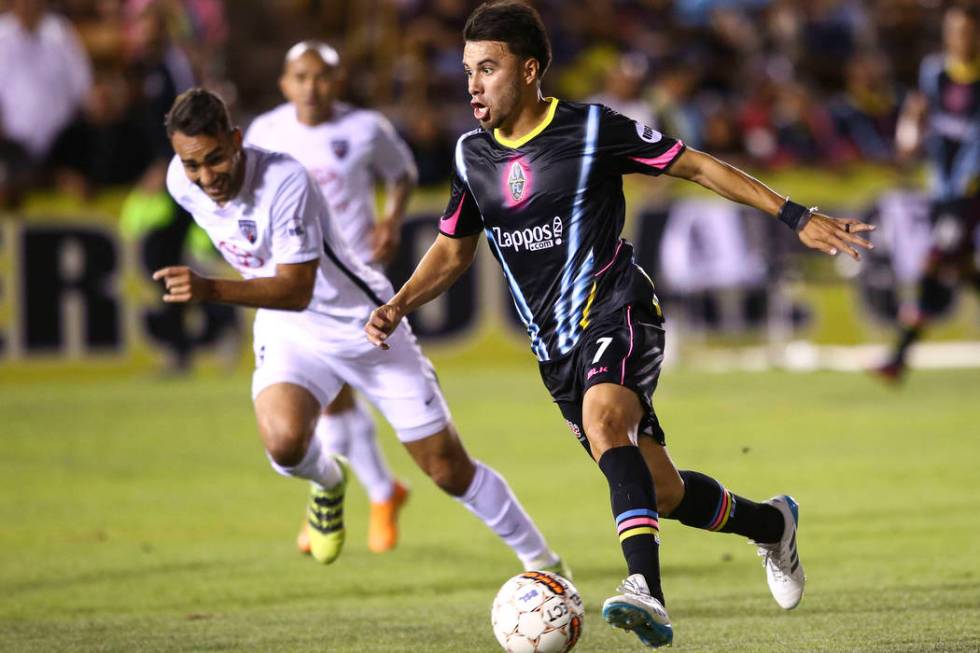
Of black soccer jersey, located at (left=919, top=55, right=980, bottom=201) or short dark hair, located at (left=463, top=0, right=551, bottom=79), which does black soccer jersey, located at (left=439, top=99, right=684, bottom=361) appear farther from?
black soccer jersey, located at (left=919, top=55, right=980, bottom=201)

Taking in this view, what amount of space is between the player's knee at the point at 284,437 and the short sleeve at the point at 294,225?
729 millimetres

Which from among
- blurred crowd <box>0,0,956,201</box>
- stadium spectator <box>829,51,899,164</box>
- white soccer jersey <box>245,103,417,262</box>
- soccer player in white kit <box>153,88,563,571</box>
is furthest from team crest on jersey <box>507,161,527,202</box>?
stadium spectator <box>829,51,899,164</box>

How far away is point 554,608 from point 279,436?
2125 mm

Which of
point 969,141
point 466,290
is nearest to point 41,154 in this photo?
point 466,290

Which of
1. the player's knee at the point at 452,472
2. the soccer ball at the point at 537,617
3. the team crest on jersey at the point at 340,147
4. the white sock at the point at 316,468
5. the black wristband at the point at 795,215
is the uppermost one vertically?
the black wristband at the point at 795,215

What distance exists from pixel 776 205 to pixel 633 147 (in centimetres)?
57

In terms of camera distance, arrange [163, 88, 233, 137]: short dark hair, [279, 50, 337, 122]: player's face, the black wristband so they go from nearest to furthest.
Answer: the black wristband
[163, 88, 233, 137]: short dark hair
[279, 50, 337, 122]: player's face

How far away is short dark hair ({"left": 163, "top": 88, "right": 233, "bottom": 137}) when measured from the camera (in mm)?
6516

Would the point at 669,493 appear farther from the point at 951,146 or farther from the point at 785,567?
the point at 951,146

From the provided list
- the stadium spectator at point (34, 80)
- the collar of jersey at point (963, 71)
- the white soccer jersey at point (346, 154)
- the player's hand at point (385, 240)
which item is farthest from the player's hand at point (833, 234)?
the stadium spectator at point (34, 80)

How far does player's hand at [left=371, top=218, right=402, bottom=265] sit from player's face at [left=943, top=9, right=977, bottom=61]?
6.41 m

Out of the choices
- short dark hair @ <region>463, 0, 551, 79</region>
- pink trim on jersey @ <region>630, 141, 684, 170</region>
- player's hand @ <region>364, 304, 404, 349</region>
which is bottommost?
player's hand @ <region>364, 304, 404, 349</region>

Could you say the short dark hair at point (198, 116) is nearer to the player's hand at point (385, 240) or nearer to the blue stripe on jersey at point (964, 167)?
the player's hand at point (385, 240)

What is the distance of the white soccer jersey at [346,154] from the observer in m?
9.06
